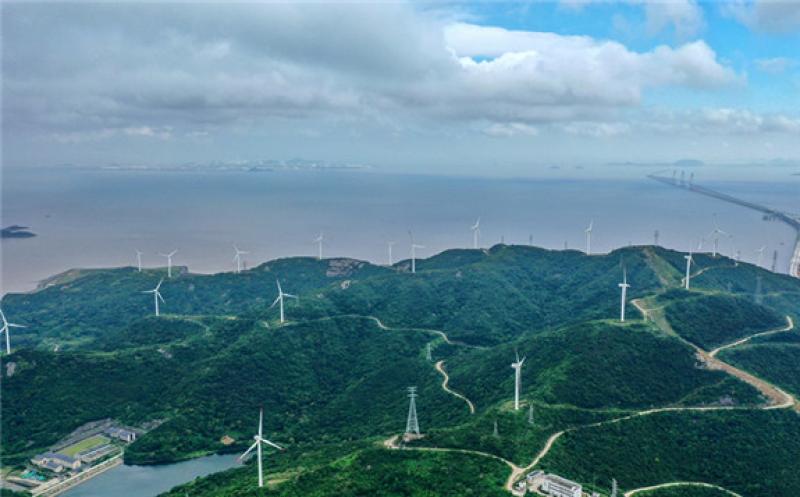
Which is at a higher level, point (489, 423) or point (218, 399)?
point (489, 423)

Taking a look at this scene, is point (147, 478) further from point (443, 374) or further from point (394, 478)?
point (443, 374)

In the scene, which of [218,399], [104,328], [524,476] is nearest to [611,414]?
[524,476]

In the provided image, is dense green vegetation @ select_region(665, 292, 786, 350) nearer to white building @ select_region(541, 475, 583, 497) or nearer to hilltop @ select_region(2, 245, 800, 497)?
hilltop @ select_region(2, 245, 800, 497)

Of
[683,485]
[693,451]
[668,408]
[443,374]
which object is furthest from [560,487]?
[443,374]

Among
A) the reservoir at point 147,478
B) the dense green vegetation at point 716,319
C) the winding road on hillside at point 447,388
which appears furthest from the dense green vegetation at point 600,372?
the reservoir at point 147,478

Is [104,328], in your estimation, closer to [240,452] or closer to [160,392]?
[160,392]

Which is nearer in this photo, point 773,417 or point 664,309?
point 773,417

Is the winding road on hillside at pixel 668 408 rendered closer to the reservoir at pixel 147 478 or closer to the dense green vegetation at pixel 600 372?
the dense green vegetation at pixel 600 372
